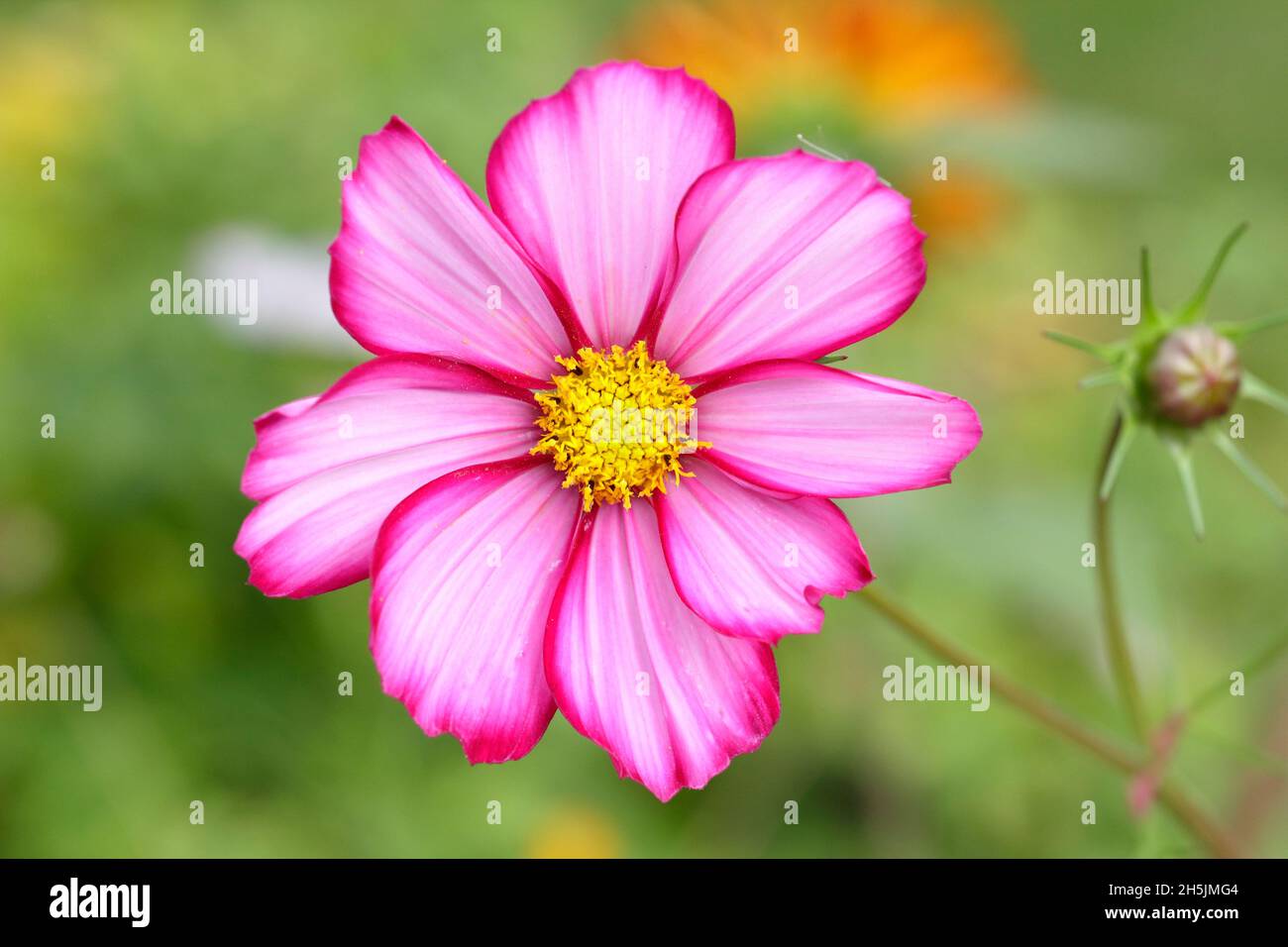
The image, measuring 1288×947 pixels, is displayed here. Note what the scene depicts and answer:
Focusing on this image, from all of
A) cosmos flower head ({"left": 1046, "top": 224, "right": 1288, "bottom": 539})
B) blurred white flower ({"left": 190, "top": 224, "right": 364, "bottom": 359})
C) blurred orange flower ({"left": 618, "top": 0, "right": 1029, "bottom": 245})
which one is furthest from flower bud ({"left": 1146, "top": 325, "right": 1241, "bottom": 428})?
blurred orange flower ({"left": 618, "top": 0, "right": 1029, "bottom": 245})

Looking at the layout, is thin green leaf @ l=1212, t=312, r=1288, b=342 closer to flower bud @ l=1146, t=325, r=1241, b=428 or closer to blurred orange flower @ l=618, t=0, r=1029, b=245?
flower bud @ l=1146, t=325, r=1241, b=428

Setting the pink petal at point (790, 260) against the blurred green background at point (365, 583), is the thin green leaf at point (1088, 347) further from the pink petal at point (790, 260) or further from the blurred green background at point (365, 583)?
the blurred green background at point (365, 583)

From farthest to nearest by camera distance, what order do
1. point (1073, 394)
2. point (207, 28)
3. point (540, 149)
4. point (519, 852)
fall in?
point (1073, 394), point (207, 28), point (519, 852), point (540, 149)

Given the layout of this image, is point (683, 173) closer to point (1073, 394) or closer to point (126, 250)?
point (126, 250)

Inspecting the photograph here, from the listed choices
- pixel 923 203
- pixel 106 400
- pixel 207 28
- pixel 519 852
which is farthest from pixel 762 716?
pixel 207 28

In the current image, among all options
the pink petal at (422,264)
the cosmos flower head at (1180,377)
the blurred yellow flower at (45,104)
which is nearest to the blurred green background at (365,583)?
the blurred yellow flower at (45,104)

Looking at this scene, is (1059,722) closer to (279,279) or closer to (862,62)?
(279,279)
